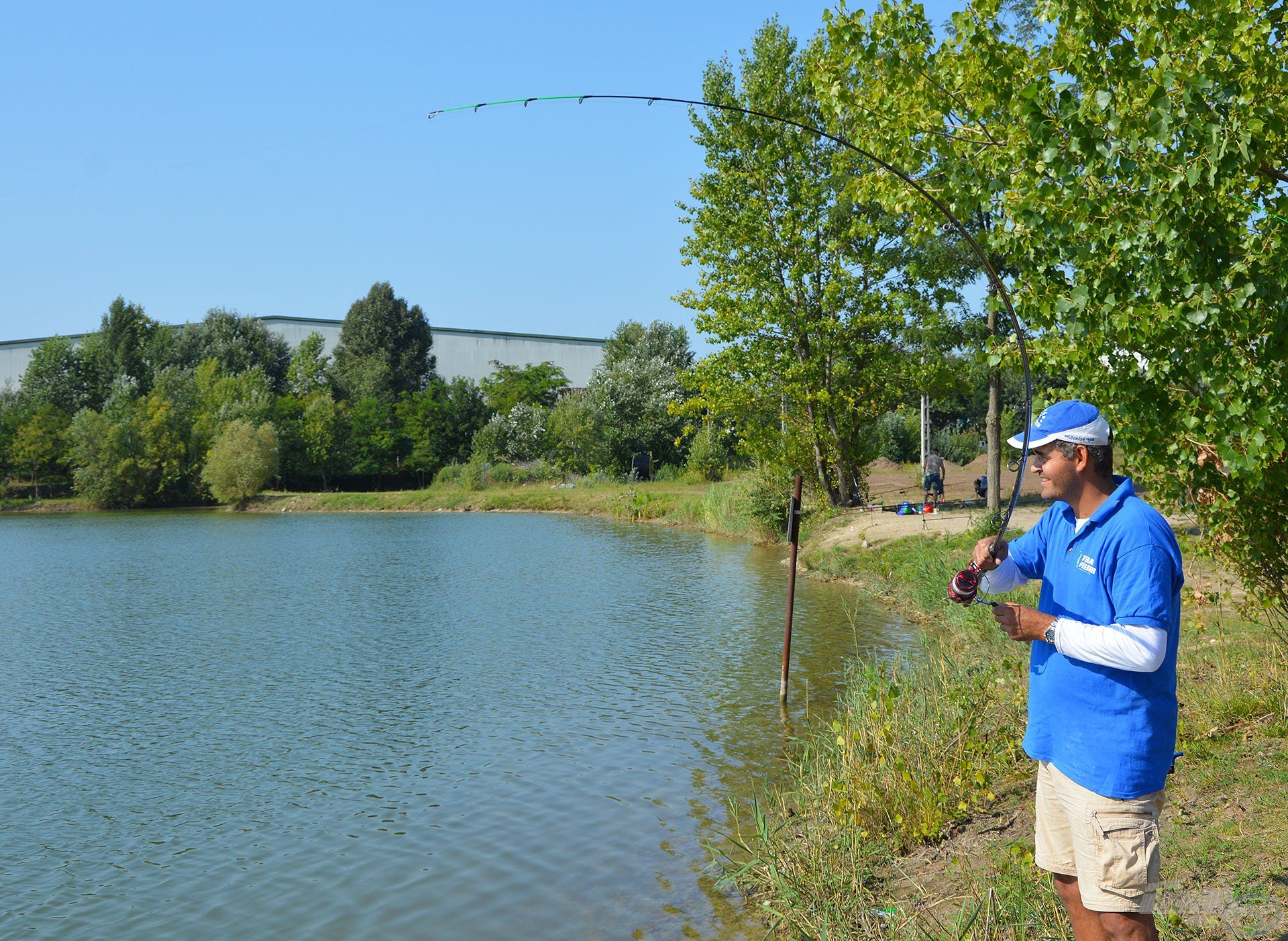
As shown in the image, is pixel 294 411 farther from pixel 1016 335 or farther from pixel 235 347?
pixel 1016 335

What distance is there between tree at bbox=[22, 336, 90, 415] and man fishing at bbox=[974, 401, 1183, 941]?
214 feet

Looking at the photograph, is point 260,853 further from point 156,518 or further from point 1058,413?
point 156,518

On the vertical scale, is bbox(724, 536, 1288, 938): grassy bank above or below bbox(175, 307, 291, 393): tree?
below

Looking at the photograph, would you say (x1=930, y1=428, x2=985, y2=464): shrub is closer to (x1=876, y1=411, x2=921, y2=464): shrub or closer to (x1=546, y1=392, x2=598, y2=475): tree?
(x1=876, y1=411, x2=921, y2=464): shrub

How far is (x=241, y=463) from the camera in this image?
49.6 m

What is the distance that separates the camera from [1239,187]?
528 centimetres

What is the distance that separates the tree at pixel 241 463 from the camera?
49.5 meters

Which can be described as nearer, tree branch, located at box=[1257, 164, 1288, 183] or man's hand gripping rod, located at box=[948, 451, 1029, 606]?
man's hand gripping rod, located at box=[948, 451, 1029, 606]

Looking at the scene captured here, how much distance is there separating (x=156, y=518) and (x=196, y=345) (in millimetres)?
24304

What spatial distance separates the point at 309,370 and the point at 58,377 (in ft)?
47.3

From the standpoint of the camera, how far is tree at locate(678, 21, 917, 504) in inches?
985

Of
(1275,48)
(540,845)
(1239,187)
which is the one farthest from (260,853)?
(1275,48)

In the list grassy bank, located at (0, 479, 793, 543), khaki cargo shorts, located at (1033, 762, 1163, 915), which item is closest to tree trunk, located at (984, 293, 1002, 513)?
grassy bank, located at (0, 479, 793, 543)

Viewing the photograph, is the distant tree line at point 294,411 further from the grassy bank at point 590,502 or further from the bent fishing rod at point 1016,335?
the bent fishing rod at point 1016,335
